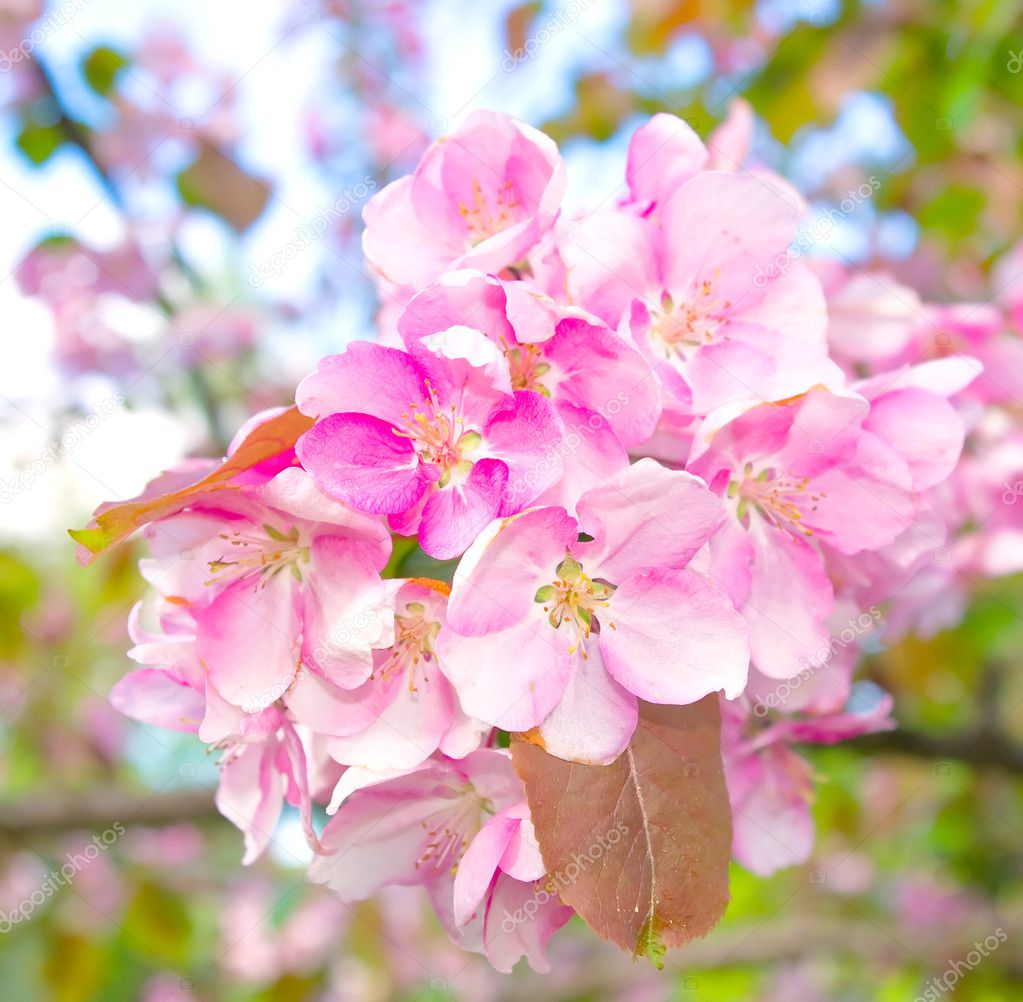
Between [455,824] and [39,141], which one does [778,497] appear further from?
[39,141]

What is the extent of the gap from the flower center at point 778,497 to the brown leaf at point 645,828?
20cm

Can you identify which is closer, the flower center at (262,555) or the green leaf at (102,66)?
the flower center at (262,555)

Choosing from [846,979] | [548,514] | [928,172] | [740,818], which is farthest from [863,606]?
[846,979]

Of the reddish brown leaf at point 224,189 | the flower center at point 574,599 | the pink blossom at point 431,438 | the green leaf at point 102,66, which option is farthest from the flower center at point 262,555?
the green leaf at point 102,66

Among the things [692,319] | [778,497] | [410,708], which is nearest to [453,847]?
[410,708]

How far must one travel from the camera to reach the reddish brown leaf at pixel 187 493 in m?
0.70

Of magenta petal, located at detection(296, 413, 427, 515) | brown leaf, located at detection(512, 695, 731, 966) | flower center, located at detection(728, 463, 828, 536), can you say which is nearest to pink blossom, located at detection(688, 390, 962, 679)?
flower center, located at detection(728, 463, 828, 536)

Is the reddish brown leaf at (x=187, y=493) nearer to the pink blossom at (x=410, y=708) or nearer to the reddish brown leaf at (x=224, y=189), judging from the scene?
the pink blossom at (x=410, y=708)

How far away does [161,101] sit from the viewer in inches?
106

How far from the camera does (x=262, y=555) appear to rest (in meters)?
0.81

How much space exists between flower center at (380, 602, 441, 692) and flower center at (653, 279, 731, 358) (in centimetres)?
34

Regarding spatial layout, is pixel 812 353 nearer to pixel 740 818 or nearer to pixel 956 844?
pixel 740 818

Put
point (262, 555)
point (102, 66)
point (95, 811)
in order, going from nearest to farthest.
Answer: point (262, 555) → point (102, 66) → point (95, 811)

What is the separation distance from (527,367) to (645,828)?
15.0 inches
